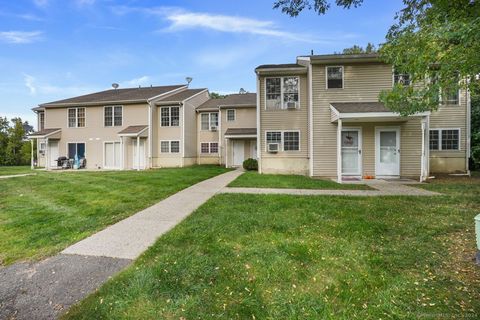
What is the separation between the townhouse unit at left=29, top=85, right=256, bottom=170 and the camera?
19047 mm

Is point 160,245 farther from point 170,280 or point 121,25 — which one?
point 121,25

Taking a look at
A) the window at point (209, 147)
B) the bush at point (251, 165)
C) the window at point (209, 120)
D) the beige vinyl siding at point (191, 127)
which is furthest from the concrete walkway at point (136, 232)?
the window at point (209, 120)

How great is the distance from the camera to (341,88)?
12.1 m

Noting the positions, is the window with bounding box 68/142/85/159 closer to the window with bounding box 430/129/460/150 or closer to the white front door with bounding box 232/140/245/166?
the white front door with bounding box 232/140/245/166

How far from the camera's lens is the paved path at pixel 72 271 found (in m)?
2.46

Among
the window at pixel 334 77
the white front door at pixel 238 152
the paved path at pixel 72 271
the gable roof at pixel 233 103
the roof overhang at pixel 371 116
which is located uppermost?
the gable roof at pixel 233 103

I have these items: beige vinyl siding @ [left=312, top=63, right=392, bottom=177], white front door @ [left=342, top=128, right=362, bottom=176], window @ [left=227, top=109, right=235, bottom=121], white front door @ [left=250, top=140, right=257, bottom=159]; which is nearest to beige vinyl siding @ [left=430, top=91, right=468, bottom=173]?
beige vinyl siding @ [left=312, top=63, right=392, bottom=177]

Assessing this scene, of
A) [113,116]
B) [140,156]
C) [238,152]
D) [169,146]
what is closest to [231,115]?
[238,152]

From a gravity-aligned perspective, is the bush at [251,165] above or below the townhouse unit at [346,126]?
below

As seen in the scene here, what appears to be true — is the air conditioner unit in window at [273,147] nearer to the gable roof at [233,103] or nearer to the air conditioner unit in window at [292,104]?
the air conditioner unit in window at [292,104]

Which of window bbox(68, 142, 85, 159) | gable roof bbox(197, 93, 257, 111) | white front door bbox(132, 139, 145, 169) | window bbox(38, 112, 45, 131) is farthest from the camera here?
window bbox(38, 112, 45, 131)

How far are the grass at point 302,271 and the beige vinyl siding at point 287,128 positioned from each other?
25.9ft

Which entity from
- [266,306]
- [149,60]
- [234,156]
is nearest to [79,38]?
[149,60]

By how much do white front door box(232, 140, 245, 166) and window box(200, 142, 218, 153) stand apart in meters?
2.31
